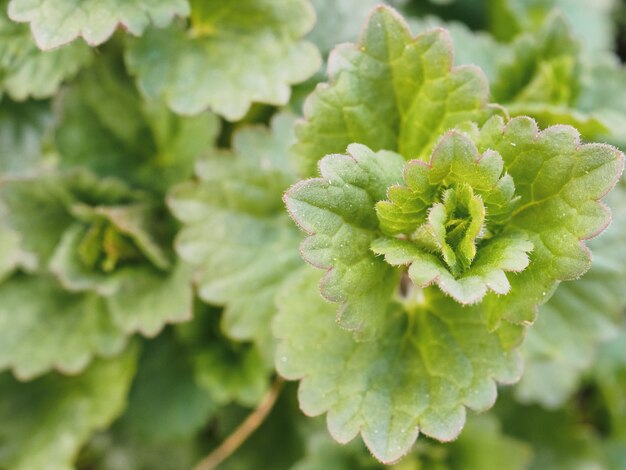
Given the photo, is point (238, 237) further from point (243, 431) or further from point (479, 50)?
point (479, 50)

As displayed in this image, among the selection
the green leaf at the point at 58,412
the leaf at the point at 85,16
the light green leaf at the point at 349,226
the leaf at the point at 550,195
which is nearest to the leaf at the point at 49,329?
the green leaf at the point at 58,412

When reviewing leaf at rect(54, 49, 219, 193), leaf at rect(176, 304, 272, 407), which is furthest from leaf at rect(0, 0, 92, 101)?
leaf at rect(176, 304, 272, 407)

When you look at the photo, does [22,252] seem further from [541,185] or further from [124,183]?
[541,185]

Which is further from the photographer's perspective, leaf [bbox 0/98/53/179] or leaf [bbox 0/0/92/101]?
leaf [bbox 0/98/53/179]

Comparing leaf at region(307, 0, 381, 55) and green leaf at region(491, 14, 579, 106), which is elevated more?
green leaf at region(491, 14, 579, 106)

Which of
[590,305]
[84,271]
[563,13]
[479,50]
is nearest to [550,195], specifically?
[590,305]

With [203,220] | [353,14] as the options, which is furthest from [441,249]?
[353,14]

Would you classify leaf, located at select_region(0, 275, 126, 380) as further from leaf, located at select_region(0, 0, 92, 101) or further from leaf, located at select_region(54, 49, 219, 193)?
leaf, located at select_region(0, 0, 92, 101)
